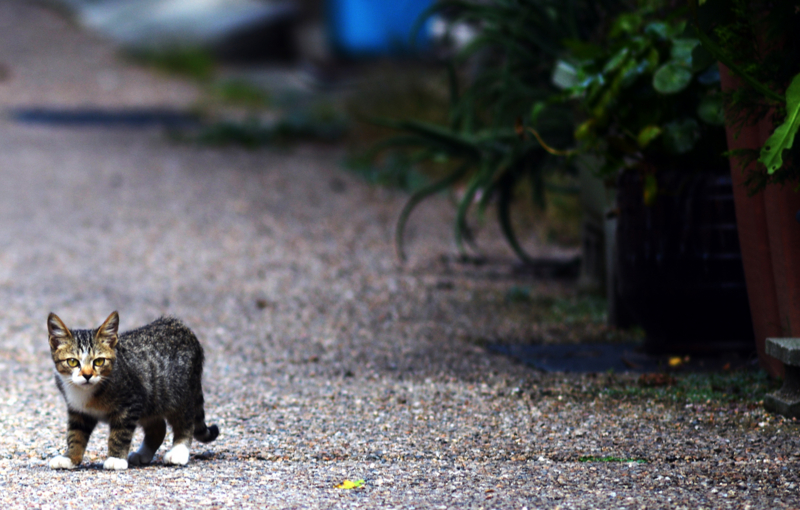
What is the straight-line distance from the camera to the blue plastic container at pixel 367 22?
14.8 m

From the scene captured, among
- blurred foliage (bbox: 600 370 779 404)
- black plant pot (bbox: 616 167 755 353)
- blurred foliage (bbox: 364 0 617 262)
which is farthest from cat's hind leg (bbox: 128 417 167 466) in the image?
blurred foliage (bbox: 364 0 617 262)

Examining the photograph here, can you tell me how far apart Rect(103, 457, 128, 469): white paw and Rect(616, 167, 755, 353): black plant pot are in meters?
2.38

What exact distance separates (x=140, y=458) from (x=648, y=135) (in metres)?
2.45

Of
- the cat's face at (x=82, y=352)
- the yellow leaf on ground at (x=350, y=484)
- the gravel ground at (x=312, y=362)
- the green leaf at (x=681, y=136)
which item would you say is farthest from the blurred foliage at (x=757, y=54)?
the cat's face at (x=82, y=352)

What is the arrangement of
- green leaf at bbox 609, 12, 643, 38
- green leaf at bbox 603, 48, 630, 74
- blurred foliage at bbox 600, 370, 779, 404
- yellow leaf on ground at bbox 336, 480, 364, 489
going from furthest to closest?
green leaf at bbox 609, 12, 643, 38 → green leaf at bbox 603, 48, 630, 74 → blurred foliage at bbox 600, 370, 779, 404 → yellow leaf on ground at bbox 336, 480, 364, 489

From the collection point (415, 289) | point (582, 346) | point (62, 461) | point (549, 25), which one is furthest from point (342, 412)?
point (549, 25)

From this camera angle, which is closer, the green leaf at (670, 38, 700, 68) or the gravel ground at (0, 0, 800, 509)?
the gravel ground at (0, 0, 800, 509)

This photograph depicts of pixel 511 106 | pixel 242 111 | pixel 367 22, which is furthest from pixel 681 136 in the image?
pixel 367 22

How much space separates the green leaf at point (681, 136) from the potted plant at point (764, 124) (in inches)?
13.0

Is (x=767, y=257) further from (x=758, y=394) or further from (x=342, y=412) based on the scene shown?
(x=342, y=412)

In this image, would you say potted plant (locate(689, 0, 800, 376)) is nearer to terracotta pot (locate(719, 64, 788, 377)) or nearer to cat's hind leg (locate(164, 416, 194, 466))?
terracotta pot (locate(719, 64, 788, 377))

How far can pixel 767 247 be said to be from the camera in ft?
11.8

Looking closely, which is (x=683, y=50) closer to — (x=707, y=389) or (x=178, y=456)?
(x=707, y=389)

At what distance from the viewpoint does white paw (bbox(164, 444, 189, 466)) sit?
9.62 feet
